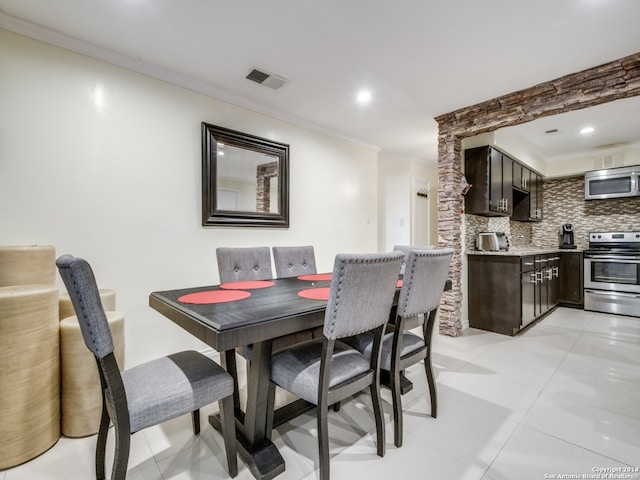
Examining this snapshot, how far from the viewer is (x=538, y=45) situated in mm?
2199

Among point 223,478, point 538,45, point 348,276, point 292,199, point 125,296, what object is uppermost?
point 538,45

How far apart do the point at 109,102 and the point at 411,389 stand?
3.10 metres

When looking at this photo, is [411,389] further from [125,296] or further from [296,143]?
[296,143]

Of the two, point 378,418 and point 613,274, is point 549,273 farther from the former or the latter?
point 378,418

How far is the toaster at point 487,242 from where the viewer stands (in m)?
3.72

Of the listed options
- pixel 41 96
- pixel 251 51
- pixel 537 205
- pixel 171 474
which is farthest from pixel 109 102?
pixel 537 205

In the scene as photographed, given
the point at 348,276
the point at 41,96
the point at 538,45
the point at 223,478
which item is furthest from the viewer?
the point at 538,45

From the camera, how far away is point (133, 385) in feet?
4.24

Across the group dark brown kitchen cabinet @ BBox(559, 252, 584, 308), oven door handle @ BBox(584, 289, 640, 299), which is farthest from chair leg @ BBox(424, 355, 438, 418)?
dark brown kitchen cabinet @ BBox(559, 252, 584, 308)

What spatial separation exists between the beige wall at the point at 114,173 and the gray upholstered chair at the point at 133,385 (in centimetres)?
121

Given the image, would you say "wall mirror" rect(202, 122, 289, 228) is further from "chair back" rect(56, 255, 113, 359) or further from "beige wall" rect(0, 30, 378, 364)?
"chair back" rect(56, 255, 113, 359)

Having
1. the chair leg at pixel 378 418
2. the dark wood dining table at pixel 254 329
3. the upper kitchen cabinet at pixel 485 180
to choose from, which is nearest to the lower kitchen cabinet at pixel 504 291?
the upper kitchen cabinet at pixel 485 180

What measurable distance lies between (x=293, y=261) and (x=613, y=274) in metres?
4.65

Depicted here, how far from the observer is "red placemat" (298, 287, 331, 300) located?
1.68m
